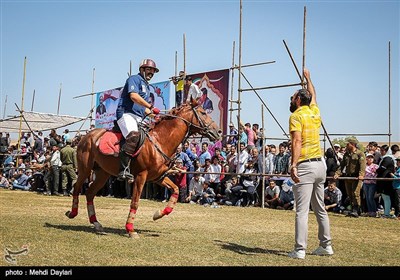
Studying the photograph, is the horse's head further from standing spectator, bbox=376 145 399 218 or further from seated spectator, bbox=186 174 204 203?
seated spectator, bbox=186 174 204 203

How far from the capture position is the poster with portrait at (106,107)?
28.2m

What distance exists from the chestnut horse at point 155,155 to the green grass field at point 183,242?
764 mm

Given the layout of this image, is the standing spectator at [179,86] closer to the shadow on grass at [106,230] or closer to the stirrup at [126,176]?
the shadow on grass at [106,230]

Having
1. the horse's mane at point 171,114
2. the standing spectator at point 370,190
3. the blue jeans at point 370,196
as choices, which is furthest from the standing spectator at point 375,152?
the horse's mane at point 171,114

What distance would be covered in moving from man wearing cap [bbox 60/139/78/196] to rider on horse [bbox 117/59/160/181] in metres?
13.2

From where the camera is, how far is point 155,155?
9117mm

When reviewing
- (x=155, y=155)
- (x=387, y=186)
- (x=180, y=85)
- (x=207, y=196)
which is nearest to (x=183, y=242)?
(x=155, y=155)

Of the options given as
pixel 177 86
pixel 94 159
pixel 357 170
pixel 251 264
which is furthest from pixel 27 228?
pixel 177 86

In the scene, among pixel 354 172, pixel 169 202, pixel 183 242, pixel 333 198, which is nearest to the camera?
pixel 183 242

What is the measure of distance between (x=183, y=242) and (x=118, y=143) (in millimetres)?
2487

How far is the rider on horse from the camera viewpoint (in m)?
8.95

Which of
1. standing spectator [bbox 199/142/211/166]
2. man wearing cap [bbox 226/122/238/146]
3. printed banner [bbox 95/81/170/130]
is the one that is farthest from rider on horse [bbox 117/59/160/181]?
printed banner [bbox 95/81/170/130]

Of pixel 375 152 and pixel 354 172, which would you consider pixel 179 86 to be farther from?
pixel 354 172

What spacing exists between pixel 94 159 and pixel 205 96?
12.5 metres
